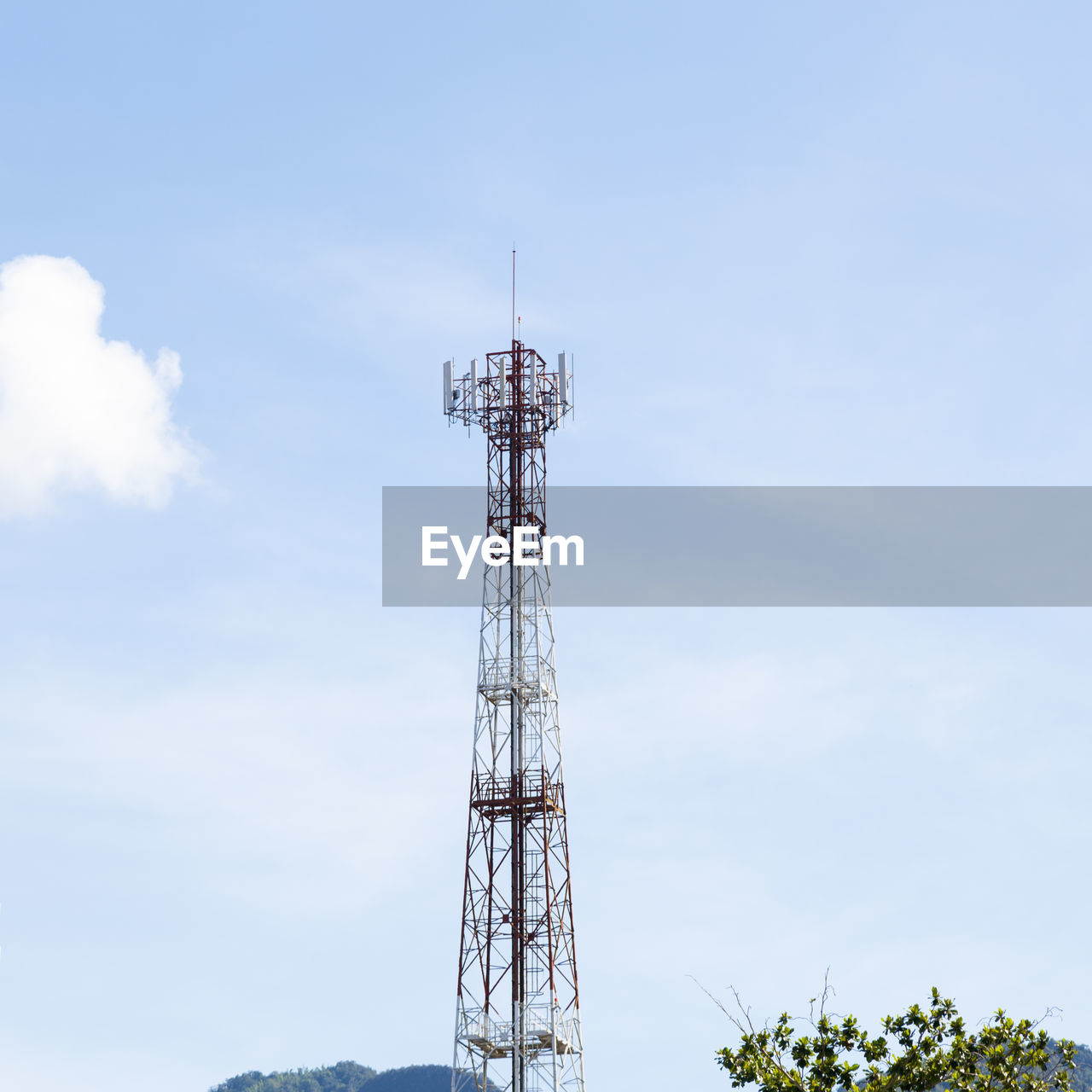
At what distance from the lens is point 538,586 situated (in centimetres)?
8156

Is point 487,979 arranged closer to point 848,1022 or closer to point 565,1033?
point 565,1033

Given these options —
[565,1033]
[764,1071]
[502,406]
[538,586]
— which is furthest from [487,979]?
[764,1071]

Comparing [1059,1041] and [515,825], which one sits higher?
[515,825]

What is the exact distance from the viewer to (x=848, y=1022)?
43.6 metres

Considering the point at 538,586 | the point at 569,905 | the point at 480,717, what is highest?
the point at 538,586

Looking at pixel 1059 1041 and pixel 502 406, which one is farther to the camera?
pixel 502 406

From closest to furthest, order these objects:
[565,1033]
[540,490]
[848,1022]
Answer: [848,1022]
[565,1033]
[540,490]

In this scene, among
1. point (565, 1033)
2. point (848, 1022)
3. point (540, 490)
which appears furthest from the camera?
point (540, 490)

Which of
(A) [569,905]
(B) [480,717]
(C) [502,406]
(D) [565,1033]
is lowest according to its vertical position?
(D) [565,1033]

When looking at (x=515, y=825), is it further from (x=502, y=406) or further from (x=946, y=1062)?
(x=946, y=1062)

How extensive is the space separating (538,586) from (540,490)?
4.63 meters

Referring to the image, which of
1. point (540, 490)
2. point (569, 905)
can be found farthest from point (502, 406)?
point (569, 905)

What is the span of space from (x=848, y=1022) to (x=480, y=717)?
1506 inches

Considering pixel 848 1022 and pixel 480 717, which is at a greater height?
pixel 480 717
